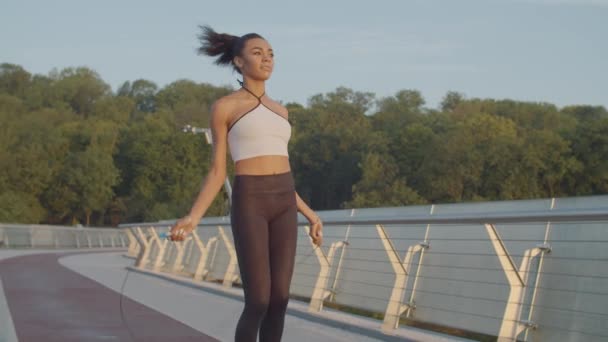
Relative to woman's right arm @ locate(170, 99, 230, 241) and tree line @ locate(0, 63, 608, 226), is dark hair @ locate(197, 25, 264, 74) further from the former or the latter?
tree line @ locate(0, 63, 608, 226)

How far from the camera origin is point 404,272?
11.8 meters

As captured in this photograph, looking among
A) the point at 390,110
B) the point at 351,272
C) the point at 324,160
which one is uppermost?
the point at 390,110

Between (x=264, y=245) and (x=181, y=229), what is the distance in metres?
0.45

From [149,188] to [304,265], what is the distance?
9763 centimetres

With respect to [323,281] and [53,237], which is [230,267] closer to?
[323,281]

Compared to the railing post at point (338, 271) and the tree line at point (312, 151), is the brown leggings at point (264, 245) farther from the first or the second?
the tree line at point (312, 151)

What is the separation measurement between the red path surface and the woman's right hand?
516 centimetres

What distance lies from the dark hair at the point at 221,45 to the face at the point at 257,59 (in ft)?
0.26

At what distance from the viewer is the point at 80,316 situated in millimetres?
13531

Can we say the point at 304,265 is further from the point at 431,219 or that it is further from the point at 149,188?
the point at 149,188

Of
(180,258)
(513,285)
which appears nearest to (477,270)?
(513,285)

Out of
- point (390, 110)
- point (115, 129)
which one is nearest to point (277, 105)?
point (115, 129)

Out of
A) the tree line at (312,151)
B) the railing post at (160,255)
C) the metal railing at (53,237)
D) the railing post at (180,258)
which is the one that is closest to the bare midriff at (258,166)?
the railing post at (180,258)

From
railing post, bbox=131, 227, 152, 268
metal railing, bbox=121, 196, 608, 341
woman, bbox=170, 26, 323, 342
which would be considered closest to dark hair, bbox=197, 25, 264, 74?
woman, bbox=170, 26, 323, 342
